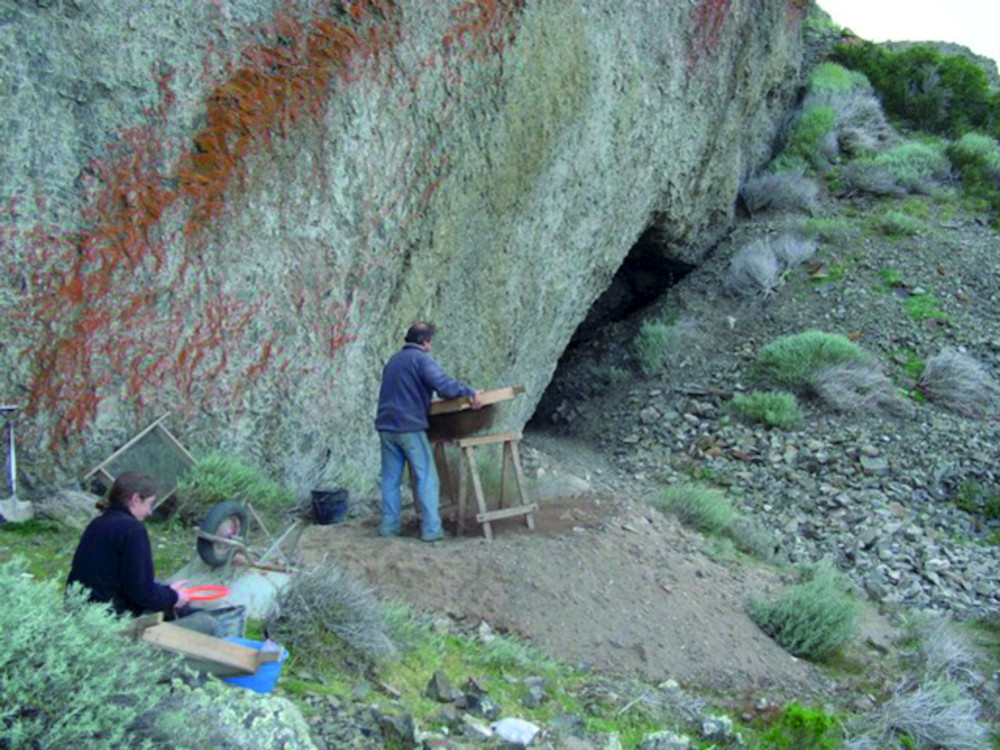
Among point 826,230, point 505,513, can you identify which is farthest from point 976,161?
point 505,513

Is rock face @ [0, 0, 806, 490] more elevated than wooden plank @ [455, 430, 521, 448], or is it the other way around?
rock face @ [0, 0, 806, 490]

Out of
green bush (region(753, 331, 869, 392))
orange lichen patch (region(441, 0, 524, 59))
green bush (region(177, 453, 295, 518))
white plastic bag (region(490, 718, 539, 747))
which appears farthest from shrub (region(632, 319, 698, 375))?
white plastic bag (region(490, 718, 539, 747))

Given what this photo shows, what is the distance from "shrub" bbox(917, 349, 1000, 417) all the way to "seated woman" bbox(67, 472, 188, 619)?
11755 millimetres

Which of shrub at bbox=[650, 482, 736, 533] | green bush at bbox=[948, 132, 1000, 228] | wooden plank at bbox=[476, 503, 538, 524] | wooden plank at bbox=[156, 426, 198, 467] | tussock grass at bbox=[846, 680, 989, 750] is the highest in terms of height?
green bush at bbox=[948, 132, 1000, 228]

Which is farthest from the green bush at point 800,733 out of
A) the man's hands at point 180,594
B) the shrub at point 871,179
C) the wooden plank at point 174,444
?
the shrub at point 871,179

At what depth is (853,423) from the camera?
13336mm

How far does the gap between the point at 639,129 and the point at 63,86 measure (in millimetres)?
7515

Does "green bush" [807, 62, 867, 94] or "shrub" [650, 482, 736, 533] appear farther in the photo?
"green bush" [807, 62, 867, 94]

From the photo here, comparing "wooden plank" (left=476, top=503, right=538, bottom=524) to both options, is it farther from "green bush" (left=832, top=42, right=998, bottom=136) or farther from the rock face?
"green bush" (left=832, top=42, right=998, bottom=136)

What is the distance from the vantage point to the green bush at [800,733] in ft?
19.0

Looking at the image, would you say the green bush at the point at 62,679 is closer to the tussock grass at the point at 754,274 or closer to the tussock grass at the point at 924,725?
the tussock grass at the point at 924,725

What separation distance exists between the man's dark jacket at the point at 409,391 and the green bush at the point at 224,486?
1.04m

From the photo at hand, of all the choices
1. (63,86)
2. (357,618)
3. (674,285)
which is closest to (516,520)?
(357,618)

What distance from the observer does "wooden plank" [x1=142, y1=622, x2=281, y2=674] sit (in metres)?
4.38
